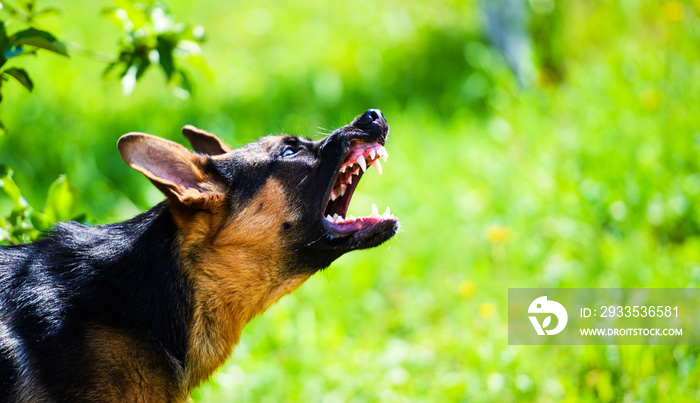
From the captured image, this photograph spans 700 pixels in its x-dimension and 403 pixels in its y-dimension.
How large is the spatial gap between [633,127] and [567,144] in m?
0.56

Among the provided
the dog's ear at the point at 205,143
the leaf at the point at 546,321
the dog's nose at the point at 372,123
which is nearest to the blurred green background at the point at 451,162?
the leaf at the point at 546,321

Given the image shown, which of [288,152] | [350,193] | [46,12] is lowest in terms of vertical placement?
[350,193]

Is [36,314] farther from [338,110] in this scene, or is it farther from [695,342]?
[338,110]

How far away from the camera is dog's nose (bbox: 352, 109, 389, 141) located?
10.8ft

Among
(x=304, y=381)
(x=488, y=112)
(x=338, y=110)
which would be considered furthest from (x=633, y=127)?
(x=304, y=381)

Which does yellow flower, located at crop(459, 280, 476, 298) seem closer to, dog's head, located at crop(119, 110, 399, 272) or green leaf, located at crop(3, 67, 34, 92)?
dog's head, located at crop(119, 110, 399, 272)

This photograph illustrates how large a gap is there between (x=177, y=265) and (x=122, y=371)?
1.70ft

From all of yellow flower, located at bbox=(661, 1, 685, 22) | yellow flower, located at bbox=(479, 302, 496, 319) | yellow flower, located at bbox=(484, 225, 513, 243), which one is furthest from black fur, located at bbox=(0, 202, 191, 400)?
yellow flower, located at bbox=(661, 1, 685, 22)

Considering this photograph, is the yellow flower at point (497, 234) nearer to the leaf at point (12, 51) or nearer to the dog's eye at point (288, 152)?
the dog's eye at point (288, 152)

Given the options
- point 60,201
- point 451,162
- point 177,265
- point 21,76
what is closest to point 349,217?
point 177,265

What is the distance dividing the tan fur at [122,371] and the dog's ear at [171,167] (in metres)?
0.65

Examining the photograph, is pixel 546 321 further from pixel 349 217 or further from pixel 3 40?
pixel 3 40

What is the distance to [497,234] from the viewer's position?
4.95 meters

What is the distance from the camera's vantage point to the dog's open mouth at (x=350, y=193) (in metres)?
3.26
